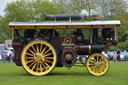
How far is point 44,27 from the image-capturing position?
13570mm

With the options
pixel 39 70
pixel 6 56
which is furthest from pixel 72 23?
pixel 6 56

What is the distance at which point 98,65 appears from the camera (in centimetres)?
1347

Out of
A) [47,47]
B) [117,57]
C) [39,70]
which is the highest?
[47,47]

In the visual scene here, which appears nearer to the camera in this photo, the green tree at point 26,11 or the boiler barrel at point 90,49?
the boiler barrel at point 90,49

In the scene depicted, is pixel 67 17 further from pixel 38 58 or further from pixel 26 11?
pixel 26 11

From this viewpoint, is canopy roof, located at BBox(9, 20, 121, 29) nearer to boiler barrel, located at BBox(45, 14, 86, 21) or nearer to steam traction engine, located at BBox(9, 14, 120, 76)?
steam traction engine, located at BBox(9, 14, 120, 76)

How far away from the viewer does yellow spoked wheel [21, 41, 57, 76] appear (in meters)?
13.6

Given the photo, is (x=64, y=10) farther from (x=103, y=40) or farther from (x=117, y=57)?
(x=103, y=40)

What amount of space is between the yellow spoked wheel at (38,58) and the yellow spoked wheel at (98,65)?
1.66m

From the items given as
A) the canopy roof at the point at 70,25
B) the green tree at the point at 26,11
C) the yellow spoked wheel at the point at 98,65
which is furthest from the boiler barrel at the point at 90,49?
the green tree at the point at 26,11

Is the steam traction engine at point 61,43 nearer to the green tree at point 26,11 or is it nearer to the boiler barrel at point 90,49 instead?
the boiler barrel at point 90,49

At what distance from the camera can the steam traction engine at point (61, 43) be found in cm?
1349

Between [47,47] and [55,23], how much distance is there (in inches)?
48.8

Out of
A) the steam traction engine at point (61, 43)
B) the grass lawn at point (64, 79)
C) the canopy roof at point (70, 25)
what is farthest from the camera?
the steam traction engine at point (61, 43)
